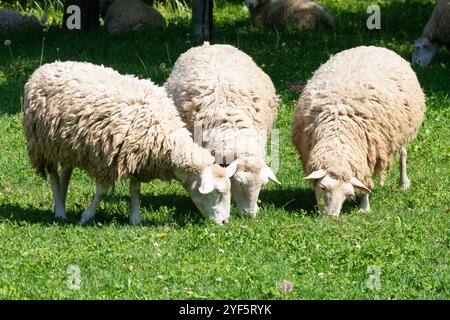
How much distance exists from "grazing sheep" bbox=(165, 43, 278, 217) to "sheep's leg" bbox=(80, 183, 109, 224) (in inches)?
45.4

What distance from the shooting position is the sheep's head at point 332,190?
8.92 metres

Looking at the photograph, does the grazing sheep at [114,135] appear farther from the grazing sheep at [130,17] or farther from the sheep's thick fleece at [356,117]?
the grazing sheep at [130,17]

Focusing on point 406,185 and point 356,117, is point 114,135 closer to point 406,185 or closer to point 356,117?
point 356,117

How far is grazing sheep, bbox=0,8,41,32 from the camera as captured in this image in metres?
17.5

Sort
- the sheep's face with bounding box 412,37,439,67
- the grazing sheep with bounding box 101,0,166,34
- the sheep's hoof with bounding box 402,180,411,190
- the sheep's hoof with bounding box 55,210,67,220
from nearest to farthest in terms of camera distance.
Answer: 1. the sheep's hoof with bounding box 55,210,67,220
2. the sheep's hoof with bounding box 402,180,411,190
3. the sheep's face with bounding box 412,37,439,67
4. the grazing sheep with bounding box 101,0,166,34

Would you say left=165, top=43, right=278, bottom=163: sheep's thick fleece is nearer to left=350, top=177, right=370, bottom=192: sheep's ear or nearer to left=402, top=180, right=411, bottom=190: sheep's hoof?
left=350, top=177, right=370, bottom=192: sheep's ear

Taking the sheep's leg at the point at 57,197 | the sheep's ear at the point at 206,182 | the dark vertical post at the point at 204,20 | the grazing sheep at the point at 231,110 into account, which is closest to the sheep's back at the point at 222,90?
the grazing sheep at the point at 231,110

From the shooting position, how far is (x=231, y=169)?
8898 mm

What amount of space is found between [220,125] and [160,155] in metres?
0.92

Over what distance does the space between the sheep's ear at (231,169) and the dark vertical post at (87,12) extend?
854 centimetres

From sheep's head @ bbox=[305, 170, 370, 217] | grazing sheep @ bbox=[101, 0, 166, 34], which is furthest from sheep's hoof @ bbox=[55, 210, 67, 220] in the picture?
grazing sheep @ bbox=[101, 0, 166, 34]

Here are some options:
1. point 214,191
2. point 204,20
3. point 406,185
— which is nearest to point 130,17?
point 204,20

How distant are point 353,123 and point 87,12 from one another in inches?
340

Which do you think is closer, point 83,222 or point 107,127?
point 107,127
